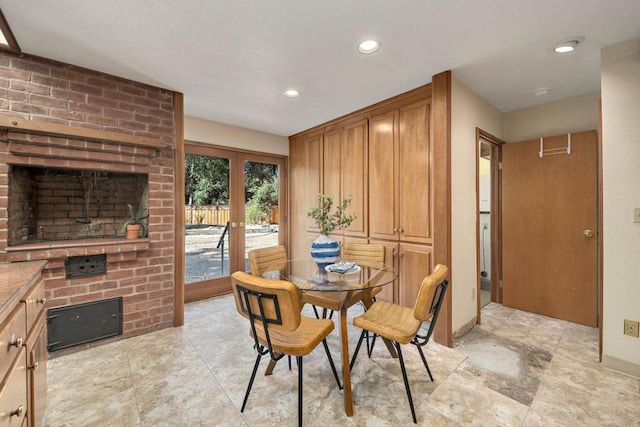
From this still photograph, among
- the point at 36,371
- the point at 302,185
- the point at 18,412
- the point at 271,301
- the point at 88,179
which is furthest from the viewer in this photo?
the point at 302,185

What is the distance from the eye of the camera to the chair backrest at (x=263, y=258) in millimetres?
2384

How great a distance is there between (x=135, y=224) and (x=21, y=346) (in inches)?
69.9

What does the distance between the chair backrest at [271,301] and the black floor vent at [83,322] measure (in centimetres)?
174

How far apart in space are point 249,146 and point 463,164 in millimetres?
2869

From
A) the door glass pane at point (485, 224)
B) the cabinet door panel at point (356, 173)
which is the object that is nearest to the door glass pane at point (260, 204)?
the cabinet door panel at point (356, 173)

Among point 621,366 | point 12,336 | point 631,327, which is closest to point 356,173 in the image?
point 631,327

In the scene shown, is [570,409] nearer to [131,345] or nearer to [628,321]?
[628,321]

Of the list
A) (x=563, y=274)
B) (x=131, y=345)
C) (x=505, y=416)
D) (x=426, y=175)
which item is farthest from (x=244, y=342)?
(x=563, y=274)

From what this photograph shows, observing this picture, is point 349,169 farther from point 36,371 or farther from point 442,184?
point 36,371

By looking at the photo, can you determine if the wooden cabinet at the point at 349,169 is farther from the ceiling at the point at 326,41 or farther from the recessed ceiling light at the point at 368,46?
the recessed ceiling light at the point at 368,46

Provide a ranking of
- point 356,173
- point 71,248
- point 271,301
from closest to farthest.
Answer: point 271,301
point 71,248
point 356,173

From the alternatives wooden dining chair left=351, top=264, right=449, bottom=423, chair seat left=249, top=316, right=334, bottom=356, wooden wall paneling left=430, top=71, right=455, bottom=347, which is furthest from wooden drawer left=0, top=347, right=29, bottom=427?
wooden wall paneling left=430, top=71, right=455, bottom=347

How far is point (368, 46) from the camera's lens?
6.63 feet

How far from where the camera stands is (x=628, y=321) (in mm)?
1992
